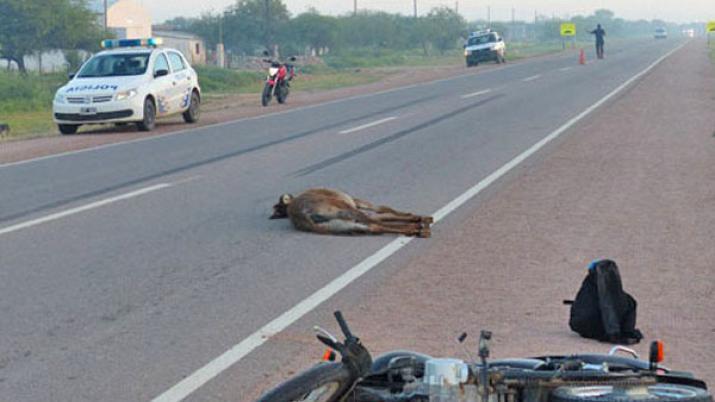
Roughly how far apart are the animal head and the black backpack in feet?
16.1

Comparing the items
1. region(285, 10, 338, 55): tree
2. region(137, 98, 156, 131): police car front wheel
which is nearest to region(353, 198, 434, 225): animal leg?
region(137, 98, 156, 131): police car front wheel

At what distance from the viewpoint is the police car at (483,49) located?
6272 centimetres

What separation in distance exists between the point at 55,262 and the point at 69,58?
50147 millimetres

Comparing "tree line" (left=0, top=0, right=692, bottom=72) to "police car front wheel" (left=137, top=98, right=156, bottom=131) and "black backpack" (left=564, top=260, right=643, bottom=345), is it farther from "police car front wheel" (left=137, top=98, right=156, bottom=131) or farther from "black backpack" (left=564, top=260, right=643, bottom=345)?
"black backpack" (left=564, top=260, right=643, bottom=345)

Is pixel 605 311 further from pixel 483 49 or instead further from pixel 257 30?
pixel 257 30

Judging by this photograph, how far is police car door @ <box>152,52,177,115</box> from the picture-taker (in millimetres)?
24781

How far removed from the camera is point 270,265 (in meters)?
9.74

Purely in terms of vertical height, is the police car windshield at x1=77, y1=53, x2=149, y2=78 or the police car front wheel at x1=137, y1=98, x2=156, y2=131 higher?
the police car windshield at x1=77, y1=53, x2=149, y2=78

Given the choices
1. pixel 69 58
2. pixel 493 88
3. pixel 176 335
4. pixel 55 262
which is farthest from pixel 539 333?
pixel 69 58

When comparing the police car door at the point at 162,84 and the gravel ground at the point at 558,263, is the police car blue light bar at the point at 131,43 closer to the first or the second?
the police car door at the point at 162,84

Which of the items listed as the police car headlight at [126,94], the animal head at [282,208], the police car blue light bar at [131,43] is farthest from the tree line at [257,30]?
the animal head at [282,208]

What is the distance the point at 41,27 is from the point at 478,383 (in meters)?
62.1

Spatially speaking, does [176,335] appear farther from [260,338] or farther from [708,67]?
[708,67]

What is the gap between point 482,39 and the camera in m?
64.1
